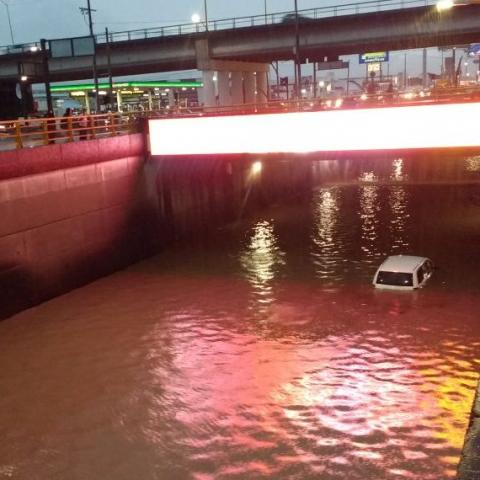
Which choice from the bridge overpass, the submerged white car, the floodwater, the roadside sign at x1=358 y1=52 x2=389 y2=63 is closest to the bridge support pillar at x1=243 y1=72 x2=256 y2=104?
the bridge overpass

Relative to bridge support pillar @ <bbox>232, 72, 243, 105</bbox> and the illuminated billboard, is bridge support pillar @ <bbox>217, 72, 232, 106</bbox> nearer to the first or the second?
bridge support pillar @ <bbox>232, 72, 243, 105</bbox>

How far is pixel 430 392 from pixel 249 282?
11.5 meters

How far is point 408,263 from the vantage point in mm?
23641

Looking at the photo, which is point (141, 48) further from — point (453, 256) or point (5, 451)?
point (5, 451)

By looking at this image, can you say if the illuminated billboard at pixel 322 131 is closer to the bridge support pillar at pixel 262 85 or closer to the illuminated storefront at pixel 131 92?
the bridge support pillar at pixel 262 85

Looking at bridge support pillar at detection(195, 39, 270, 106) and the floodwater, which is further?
bridge support pillar at detection(195, 39, 270, 106)

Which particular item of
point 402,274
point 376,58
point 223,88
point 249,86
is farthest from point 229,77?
point 402,274

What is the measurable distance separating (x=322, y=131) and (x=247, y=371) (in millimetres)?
12502

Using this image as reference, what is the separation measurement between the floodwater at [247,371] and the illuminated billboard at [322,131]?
5.61 metres

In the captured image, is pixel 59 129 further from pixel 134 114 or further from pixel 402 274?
pixel 402 274

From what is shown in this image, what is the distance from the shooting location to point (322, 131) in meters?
25.6

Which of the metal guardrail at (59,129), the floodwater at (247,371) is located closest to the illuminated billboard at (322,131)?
the metal guardrail at (59,129)

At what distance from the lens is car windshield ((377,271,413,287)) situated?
2292cm

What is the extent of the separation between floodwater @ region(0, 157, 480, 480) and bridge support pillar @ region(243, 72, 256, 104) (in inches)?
1223
